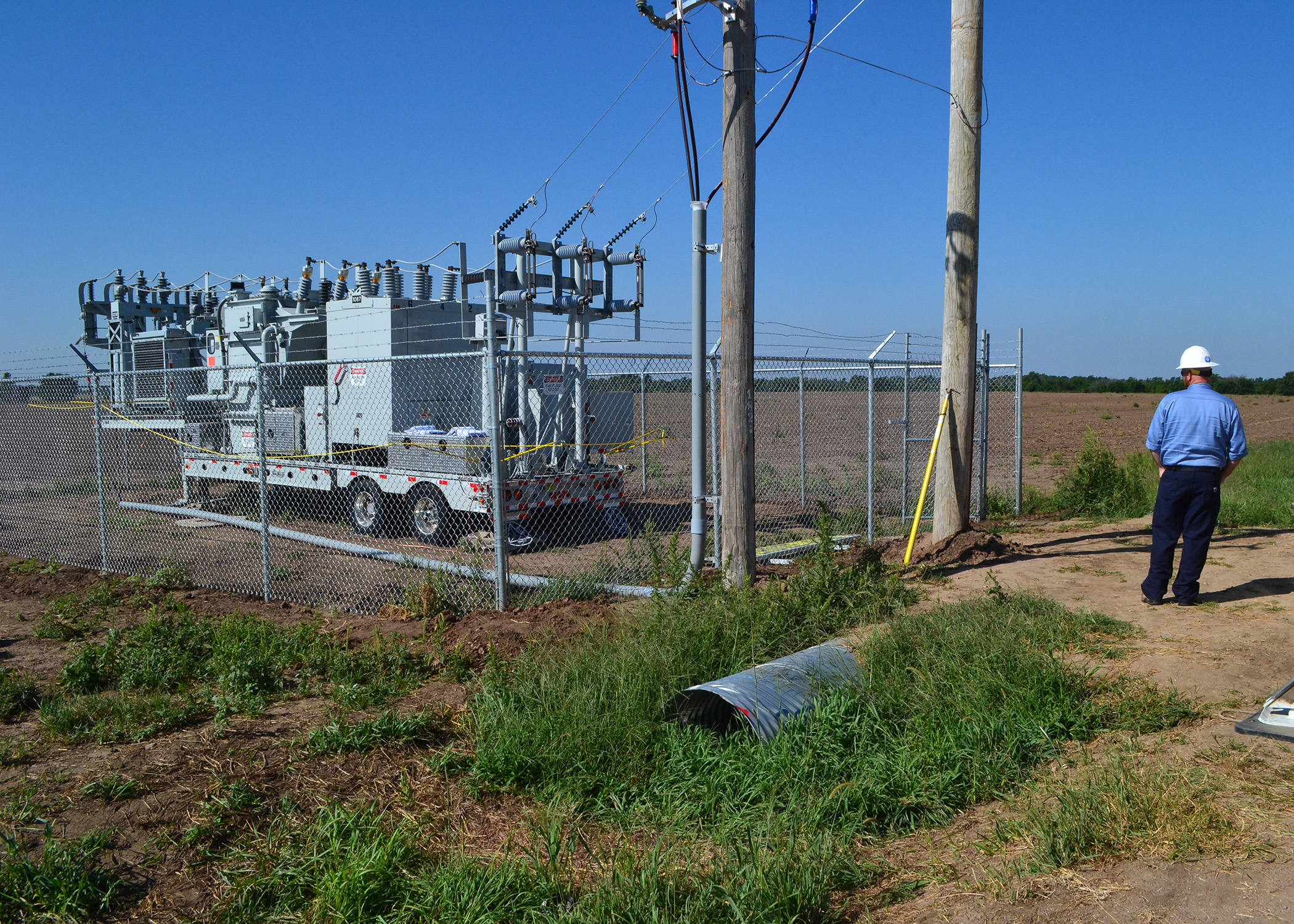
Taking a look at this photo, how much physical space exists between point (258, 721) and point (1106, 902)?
422 centimetres

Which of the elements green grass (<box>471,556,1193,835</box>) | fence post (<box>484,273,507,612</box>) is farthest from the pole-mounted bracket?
green grass (<box>471,556,1193,835</box>)

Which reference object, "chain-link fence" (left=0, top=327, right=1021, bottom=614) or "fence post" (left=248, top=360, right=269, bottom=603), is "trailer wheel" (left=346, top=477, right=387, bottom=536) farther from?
"fence post" (left=248, top=360, right=269, bottom=603)

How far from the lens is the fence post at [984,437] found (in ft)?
36.3

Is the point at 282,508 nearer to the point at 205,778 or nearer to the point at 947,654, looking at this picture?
the point at 205,778

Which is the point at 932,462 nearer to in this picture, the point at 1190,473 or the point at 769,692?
the point at 1190,473

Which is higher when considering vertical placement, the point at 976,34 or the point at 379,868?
the point at 976,34

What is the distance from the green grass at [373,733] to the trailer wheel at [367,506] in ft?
20.8

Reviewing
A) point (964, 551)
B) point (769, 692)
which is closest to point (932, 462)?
point (964, 551)

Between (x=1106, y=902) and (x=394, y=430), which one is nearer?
(x=1106, y=902)

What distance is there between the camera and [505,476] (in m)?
9.88

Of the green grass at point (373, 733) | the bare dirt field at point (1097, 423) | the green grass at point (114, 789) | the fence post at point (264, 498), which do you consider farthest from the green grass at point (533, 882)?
the bare dirt field at point (1097, 423)

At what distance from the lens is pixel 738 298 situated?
21.9 ft

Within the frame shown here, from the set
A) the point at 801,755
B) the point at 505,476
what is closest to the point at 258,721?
the point at 801,755

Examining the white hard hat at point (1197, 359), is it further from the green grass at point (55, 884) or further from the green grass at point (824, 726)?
the green grass at point (55, 884)
